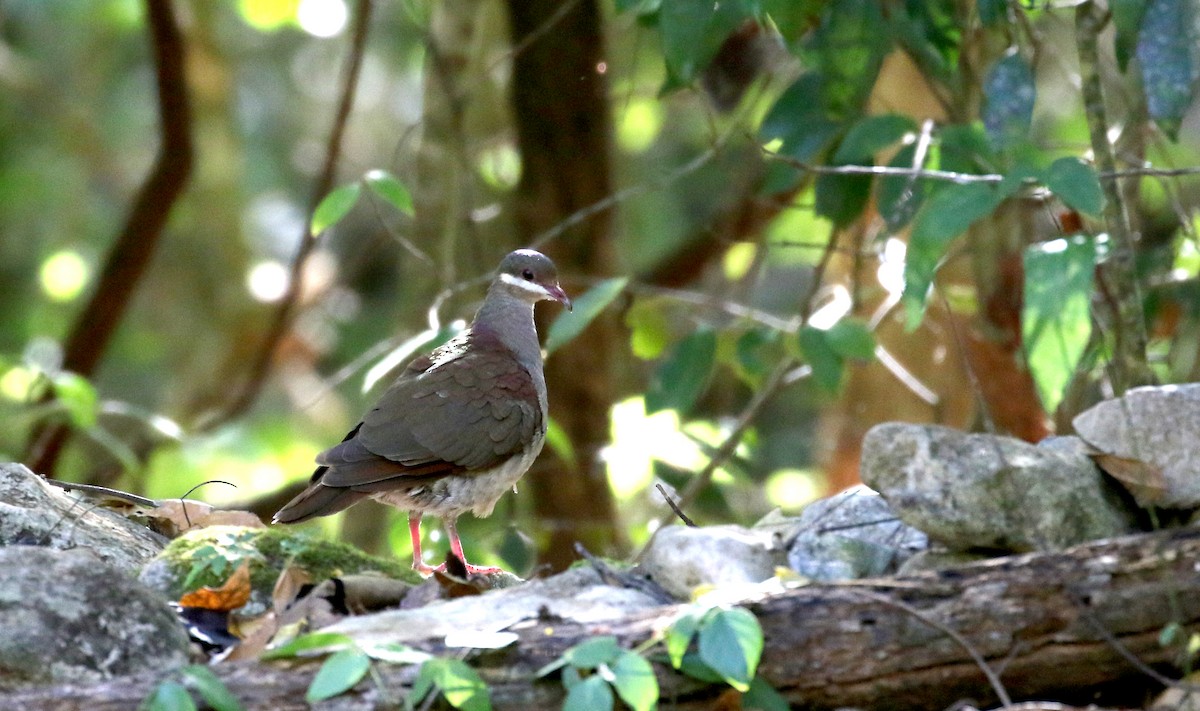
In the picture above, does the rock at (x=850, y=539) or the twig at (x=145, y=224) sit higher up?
the twig at (x=145, y=224)

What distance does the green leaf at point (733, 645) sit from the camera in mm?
2881

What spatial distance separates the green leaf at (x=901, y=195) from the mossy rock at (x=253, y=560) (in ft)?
7.52

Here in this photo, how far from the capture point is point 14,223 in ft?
42.0

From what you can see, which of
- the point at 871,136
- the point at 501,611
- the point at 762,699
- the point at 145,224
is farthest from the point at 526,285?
the point at 145,224

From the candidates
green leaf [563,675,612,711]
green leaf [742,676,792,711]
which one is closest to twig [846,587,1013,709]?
green leaf [742,676,792,711]

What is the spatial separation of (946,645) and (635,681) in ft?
2.42

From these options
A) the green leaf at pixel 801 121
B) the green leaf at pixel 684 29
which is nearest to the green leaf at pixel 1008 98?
the green leaf at pixel 801 121

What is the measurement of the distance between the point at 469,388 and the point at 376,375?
378mm

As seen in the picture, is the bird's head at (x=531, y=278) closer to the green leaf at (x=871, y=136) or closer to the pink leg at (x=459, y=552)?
the pink leg at (x=459, y=552)

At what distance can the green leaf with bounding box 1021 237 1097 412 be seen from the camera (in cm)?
301

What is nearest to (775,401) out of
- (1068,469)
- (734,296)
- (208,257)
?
(734,296)

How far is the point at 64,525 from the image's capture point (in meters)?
4.32

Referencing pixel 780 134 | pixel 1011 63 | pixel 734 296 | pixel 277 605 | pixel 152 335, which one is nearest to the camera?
pixel 277 605

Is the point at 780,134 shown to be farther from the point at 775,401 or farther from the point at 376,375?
the point at 775,401
